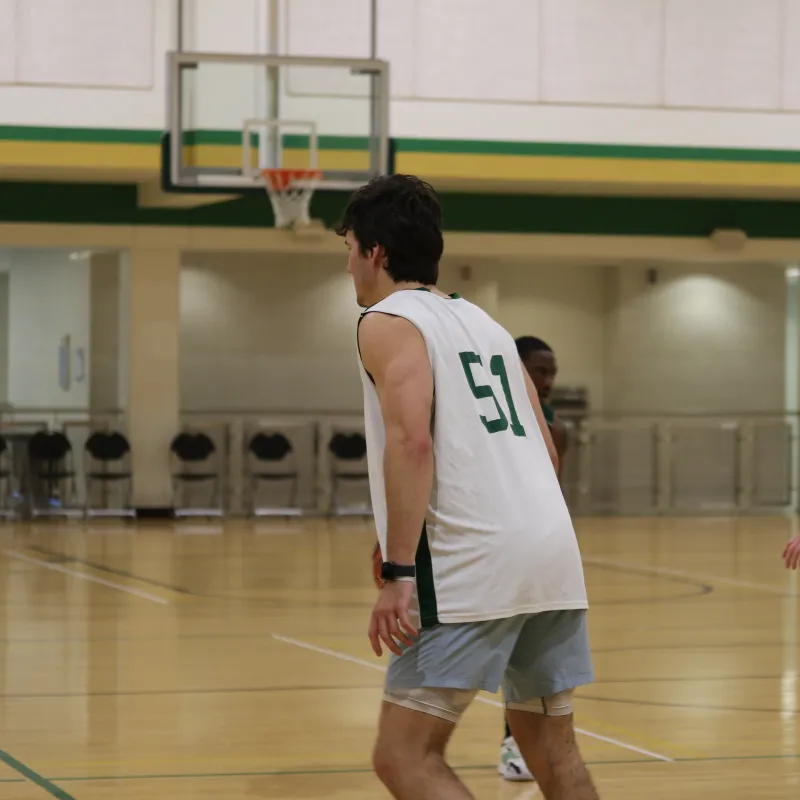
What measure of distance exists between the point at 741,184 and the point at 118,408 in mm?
7429

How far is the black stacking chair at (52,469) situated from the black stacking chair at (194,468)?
1.19 m

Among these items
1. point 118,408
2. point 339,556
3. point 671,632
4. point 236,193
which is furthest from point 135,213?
point 671,632

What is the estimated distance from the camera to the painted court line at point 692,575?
12398mm

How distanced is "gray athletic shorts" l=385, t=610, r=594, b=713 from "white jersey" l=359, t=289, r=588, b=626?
0.04 meters

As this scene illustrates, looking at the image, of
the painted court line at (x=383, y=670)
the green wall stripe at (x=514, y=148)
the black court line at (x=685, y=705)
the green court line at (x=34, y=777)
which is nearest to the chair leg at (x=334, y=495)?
the green wall stripe at (x=514, y=148)

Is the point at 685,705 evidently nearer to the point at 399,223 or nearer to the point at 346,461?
the point at 399,223

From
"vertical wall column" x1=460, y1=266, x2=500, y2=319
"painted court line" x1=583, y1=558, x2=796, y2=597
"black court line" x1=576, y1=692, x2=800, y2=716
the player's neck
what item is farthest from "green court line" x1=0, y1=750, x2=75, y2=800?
"vertical wall column" x1=460, y1=266, x2=500, y2=319

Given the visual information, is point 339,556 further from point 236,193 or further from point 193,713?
point 193,713

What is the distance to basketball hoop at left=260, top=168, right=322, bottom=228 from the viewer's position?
14.2m

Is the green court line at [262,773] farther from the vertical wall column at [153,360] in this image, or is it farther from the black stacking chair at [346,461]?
the vertical wall column at [153,360]

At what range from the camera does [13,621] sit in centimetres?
1022

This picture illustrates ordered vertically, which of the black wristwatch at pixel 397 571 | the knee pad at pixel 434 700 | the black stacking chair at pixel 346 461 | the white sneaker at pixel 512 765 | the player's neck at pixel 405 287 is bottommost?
the white sneaker at pixel 512 765

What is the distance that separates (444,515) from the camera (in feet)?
11.6

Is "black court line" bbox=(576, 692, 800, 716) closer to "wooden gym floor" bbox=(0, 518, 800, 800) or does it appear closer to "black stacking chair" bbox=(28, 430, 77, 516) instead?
"wooden gym floor" bbox=(0, 518, 800, 800)
